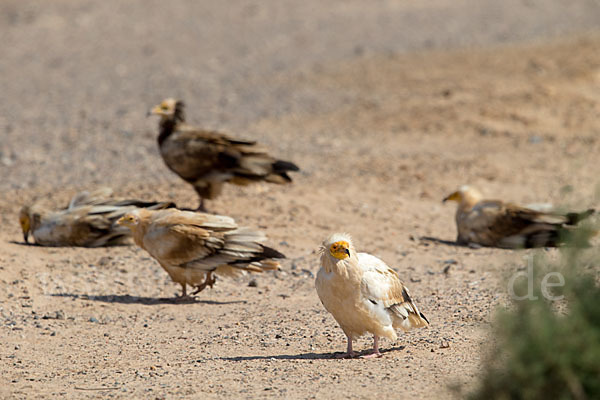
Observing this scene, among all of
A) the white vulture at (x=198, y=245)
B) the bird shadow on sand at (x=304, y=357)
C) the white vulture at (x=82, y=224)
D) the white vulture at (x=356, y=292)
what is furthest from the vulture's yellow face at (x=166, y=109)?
the white vulture at (x=356, y=292)

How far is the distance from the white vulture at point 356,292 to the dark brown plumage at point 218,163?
4.75 m

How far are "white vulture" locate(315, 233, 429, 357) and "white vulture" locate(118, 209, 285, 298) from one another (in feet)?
6.89

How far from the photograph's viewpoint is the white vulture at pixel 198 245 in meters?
8.14

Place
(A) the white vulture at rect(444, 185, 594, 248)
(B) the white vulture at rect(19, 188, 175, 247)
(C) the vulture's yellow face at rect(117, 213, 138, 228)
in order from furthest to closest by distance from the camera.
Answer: (A) the white vulture at rect(444, 185, 594, 248), (B) the white vulture at rect(19, 188, 175, 247), (C) the vulture's yellow face at rect(117, 213, 138, 228)

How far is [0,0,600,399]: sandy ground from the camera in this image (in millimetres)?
6297

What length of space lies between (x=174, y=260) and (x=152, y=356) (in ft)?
5.71

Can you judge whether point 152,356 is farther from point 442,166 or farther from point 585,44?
point 585,44

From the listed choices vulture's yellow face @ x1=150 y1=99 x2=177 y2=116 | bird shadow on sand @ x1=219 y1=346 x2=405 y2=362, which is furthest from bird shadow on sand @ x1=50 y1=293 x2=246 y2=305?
vulture's yellow face @ x1=150 y1=99 x2=177 y2=116

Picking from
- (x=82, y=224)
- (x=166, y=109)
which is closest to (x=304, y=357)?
Result: (x=82, y=224)

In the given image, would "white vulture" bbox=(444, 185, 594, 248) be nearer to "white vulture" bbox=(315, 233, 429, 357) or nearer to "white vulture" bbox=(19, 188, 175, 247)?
"white vulture" bbox=(19, 188, 175, 247)

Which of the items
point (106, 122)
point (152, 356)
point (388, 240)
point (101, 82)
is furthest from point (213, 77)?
point (152, 356)

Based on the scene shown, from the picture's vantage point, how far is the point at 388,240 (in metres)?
10.3

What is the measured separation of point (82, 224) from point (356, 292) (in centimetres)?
457

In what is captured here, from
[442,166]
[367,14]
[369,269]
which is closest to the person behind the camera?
Result: [369,269]
